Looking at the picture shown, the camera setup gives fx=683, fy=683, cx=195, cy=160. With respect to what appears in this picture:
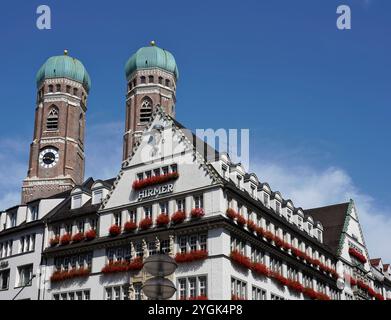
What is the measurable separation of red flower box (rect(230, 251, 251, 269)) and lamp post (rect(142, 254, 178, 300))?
98.5 ft

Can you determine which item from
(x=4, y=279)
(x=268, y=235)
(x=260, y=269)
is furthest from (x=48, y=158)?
(x=260, y=269)

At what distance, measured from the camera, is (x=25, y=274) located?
59.2 m

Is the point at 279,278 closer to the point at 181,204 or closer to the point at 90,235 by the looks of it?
the point at 181,204

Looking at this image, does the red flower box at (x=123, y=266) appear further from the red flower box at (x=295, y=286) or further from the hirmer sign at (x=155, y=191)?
the red flower box at (x=295, y=286)

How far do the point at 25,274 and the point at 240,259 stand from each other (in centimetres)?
2154

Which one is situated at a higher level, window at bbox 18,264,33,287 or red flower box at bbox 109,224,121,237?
red flower box at bbox 109,224,121,237

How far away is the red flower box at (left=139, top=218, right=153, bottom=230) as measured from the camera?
5094cm

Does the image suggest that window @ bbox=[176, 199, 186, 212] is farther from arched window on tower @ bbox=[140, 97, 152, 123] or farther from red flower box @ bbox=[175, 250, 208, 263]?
arched window on tower @ bbox=[140, 97, 152, 123]

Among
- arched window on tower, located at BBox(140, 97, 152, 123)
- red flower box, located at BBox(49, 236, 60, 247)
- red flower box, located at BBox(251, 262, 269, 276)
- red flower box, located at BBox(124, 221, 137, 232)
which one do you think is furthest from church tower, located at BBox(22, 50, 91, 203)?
red flower box, located at BBox(251, 262, 269, 276)

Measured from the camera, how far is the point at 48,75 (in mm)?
108688

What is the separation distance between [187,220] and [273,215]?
947 cm
